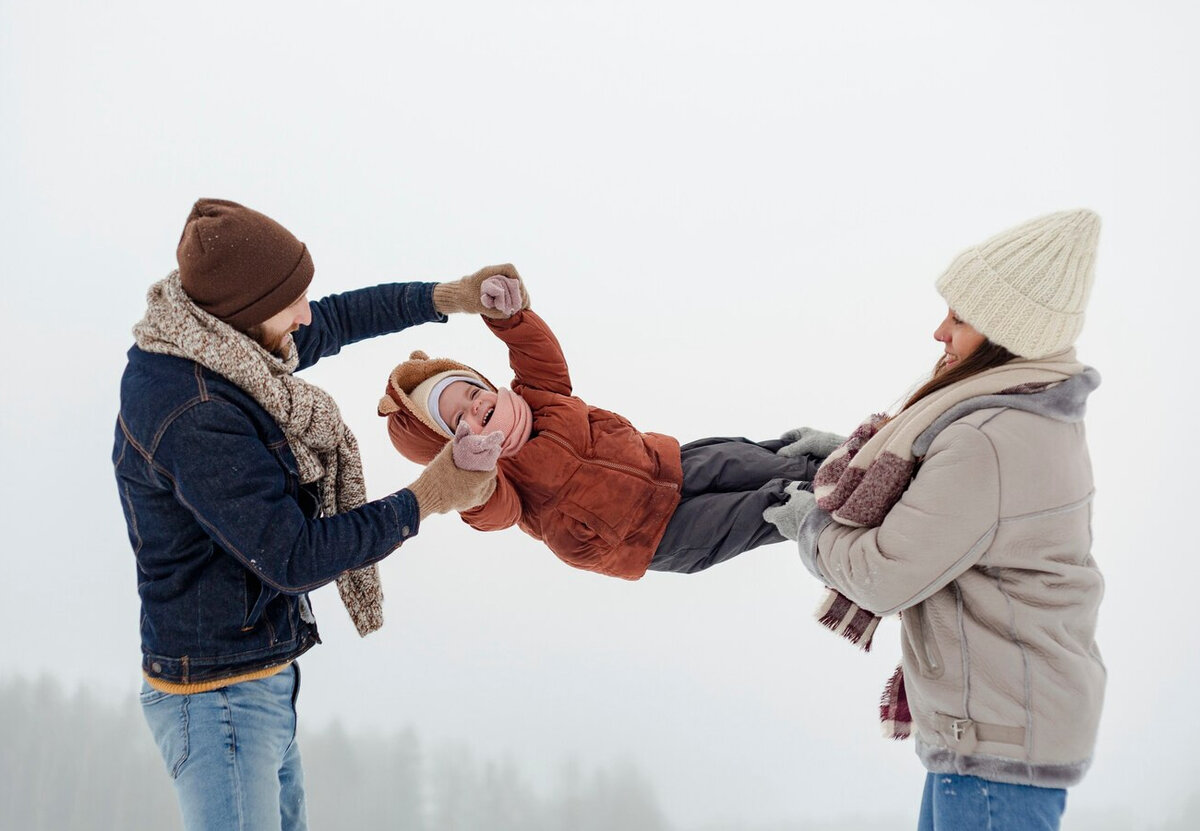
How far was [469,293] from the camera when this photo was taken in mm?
2775

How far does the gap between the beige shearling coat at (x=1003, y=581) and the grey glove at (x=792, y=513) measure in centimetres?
40

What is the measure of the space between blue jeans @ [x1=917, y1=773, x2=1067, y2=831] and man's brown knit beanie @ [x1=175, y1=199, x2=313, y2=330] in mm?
1718

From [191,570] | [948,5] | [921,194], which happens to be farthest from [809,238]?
[191,570]

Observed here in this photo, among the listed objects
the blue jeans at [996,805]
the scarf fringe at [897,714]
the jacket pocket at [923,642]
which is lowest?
the blue jeans at [996,805]

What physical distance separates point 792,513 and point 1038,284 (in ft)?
2.76

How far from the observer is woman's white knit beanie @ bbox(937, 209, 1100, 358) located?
1.99 meters

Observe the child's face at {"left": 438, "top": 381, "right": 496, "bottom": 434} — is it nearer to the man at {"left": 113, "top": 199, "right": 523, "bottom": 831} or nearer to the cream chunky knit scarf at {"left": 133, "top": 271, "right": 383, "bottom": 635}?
the cream chunky knit scarf at {"left": 133, "top": 271, "right": 383, "bottom": 635}

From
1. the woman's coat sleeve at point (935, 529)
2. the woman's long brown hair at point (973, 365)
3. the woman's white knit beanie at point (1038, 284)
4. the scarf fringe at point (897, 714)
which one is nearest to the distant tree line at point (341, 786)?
the scarf fringe at point (897, 714)

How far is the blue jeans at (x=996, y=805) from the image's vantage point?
2039 millimetres

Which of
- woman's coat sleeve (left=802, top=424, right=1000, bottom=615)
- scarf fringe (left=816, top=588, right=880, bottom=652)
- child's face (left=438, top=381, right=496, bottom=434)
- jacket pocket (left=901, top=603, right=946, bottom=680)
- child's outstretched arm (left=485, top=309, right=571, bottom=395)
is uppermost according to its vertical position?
child's outstretched arm (left=485, top=309, right=571, bottom=395)

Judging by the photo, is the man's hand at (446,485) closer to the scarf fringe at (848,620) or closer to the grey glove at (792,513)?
the grey glove at (792,513)

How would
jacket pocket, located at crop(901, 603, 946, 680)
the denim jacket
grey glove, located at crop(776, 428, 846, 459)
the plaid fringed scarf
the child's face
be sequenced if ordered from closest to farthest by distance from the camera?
the denim jacket < the plaid fringed scarf < jacket pocket, located at crop(901, 603, 946, 680) < the child's face < grey glove, located at crop(776, 428, 846, 459)

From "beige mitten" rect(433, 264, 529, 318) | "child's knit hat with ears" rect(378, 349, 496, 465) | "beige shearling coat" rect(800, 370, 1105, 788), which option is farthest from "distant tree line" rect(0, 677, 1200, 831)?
"beige shearling coat" rect(800, 370, 1105, 788)

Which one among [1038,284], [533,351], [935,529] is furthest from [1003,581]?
[533,351]
